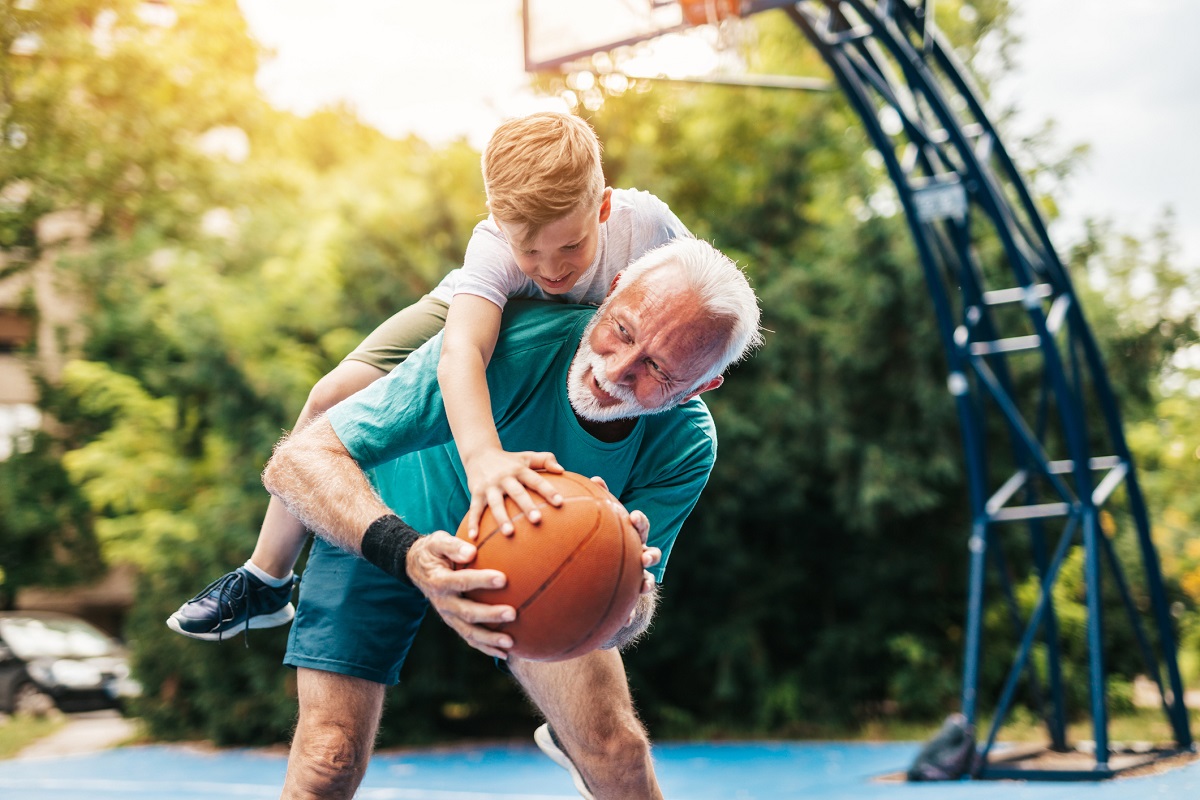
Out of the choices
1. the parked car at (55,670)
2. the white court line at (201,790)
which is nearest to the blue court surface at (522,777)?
the white court line at (201,790)

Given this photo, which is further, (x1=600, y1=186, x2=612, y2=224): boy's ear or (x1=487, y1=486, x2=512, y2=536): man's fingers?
(x1=600, y1=186, x2=612, y2=224): boy's ear

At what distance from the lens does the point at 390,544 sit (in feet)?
7.37

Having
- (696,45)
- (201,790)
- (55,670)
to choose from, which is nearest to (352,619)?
(696,45)

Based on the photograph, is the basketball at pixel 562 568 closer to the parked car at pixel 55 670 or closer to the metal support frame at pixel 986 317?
the metal support frame at pixel 986 317

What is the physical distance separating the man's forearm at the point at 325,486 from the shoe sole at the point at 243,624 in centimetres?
94

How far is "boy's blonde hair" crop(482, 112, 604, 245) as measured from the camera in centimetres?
258

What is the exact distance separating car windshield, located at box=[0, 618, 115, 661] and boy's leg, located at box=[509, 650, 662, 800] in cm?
1306

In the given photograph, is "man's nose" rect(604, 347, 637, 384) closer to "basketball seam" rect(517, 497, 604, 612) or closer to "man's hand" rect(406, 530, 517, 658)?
"basketball seam" rect(517, 497, 604, 612)

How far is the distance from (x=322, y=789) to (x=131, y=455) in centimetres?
1016

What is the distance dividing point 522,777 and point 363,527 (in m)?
7.00

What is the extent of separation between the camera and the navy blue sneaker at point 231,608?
10.8 feet

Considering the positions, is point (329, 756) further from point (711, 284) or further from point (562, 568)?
point (711, 284)

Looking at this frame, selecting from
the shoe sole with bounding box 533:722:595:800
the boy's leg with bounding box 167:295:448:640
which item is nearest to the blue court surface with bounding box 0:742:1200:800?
the shoe sole with bounding box 533:722:595:800

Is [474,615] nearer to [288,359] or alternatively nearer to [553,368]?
[553,368]
